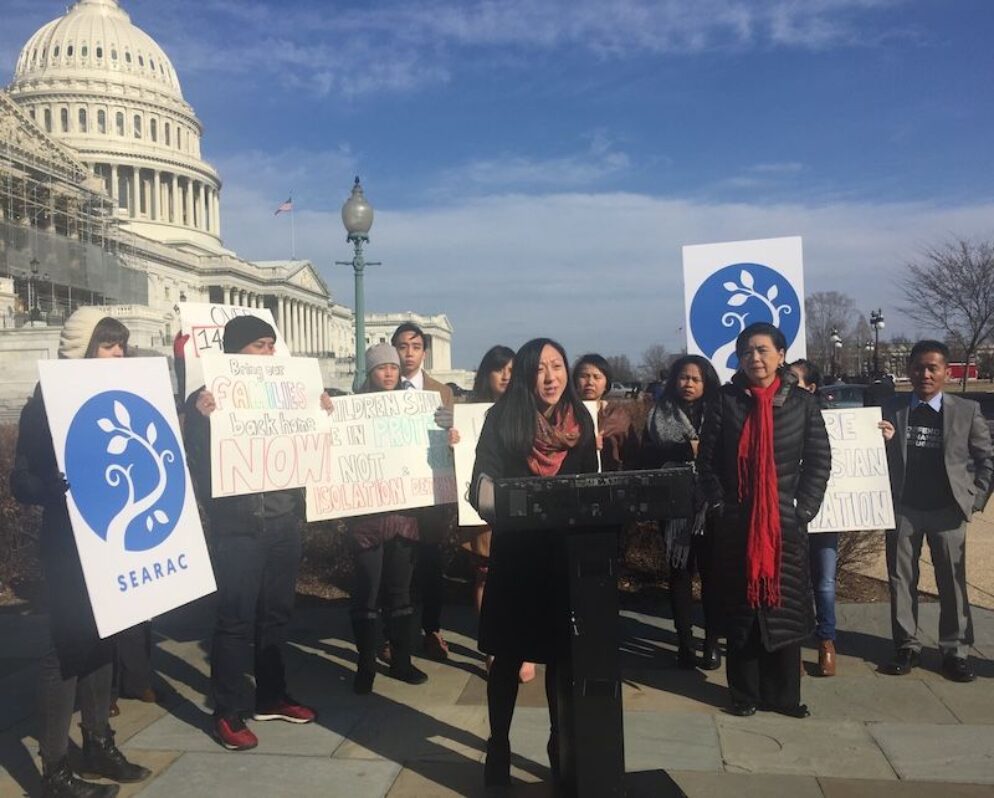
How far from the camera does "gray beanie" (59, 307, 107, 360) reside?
4059mm

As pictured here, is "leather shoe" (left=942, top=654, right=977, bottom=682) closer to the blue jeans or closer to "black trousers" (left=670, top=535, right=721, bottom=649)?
the blue jeans

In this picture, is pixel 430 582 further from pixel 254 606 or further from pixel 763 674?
pixel 763 674

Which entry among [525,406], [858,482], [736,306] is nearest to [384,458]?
[525,406]

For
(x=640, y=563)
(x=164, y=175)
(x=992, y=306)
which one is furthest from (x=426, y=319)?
(x=640, y=563)

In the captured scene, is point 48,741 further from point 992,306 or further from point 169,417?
point 992,306

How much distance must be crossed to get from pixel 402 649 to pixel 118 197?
9388 cm

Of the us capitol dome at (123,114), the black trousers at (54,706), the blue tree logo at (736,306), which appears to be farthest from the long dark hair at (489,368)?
the us capitol dome at (123,114)

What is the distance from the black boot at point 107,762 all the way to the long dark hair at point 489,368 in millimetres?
2838

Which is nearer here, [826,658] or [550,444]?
[550,444]

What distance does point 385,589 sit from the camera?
5.32 metres

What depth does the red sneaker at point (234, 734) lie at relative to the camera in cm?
430

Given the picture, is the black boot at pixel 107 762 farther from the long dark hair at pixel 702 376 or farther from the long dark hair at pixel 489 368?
the long dark hair at pixel 702 376

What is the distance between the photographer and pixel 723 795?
148 inches

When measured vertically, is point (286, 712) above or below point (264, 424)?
below
